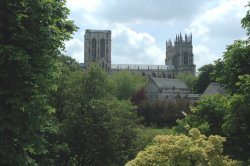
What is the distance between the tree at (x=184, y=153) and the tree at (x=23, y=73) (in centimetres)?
517

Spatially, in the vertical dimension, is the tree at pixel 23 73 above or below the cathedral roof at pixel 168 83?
below

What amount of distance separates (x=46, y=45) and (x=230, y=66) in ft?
38.7

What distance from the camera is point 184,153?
19.2m

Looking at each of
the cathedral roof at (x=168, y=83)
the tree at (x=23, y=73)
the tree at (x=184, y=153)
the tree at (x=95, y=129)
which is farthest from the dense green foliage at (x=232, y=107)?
the cathedral roof at (x=168, y=83)

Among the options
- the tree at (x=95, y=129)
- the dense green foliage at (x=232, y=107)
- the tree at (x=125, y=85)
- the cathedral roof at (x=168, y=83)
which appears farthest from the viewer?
the cathedral roof at (x=168, y=83)

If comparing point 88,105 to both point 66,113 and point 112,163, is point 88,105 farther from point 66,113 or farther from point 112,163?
point 112,163

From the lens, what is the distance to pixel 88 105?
35688mm

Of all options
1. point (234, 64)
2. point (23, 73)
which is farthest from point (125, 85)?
point (23, 73)

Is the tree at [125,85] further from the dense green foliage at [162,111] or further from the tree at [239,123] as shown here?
the tree at [239,123]

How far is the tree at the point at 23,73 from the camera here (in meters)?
16.0

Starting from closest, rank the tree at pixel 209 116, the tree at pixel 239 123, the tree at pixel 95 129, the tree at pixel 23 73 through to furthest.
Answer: the tree at pixel 23 73
the tree at pixel 239 123
the tree at pixel 209 116
the tree at pixel 95 129

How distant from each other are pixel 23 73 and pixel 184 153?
23.5 ft

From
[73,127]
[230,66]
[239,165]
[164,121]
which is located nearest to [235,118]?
[239,165]

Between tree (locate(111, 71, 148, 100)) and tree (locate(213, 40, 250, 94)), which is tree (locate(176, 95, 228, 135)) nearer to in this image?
tree (locate(213, 40, 250, 94))
